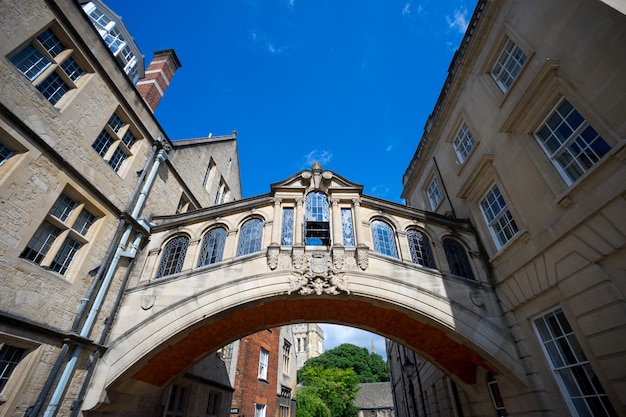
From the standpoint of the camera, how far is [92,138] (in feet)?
28.1

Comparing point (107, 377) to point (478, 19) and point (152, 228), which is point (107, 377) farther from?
point (478, 19)

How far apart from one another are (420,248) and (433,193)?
5556 mm

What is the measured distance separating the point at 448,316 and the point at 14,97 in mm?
11914

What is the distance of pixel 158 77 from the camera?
1372 cm

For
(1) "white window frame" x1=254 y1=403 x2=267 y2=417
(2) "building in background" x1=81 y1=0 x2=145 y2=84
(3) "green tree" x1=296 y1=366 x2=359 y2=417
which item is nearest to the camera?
(2) "building in background" x1=81 y1=0 x2=145 y2=84

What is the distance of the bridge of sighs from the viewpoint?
27.6 ft

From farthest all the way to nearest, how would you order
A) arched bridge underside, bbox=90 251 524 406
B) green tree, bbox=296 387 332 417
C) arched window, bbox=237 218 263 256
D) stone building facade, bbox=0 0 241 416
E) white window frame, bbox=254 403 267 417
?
green tree, bbox=296 387 332 417, white window frame, bbox=254 403 267 417, arched window, bbox=237 218 263 256, arched bridge underside, bbox=90 251 524 406, stone building facade, bbox=0 0 241 416

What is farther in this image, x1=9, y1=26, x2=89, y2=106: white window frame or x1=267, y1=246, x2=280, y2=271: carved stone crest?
x1=267, y1=246, x2=280, y2=271: carved stone crest

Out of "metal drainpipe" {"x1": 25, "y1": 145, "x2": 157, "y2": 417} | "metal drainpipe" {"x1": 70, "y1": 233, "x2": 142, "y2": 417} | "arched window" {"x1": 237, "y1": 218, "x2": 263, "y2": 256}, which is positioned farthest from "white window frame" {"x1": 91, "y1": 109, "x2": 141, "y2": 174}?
"arched window" {"x1": 237, "y1": 218, "x2": 263, "y2": 256}

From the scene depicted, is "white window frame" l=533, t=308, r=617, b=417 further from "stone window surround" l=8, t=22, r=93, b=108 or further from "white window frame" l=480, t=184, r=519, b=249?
"stone window surround" l=8, t=22, r=93, b=108

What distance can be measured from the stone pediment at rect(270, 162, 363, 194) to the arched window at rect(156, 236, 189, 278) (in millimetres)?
3611

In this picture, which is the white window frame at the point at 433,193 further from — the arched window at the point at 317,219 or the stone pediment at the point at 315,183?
the arched window at the point at 317,219

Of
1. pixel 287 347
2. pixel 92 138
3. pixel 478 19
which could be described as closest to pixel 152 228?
pixel 92 138

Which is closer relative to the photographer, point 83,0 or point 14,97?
point 14,97
